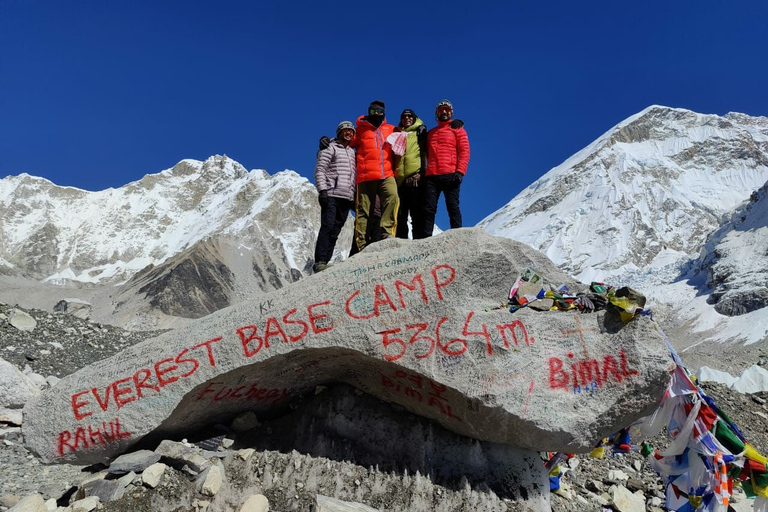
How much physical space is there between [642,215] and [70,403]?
175783mm

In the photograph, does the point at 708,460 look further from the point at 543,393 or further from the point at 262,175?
the point at 262,175

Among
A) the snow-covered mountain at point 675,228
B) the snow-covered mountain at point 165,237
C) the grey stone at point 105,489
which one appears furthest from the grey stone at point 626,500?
the snow-covered mountain at point 675,228

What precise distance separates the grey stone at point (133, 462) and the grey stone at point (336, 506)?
1.99 metres

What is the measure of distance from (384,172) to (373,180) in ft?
0.73

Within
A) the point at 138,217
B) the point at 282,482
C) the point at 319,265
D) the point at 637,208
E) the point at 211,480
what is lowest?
the point at 282,482

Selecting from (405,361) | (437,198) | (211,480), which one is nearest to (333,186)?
(437,198)

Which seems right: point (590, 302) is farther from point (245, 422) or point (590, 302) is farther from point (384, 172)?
point (245, 422)

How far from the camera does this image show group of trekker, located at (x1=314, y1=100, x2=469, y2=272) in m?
8.16

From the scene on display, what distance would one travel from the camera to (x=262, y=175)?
14288 cm

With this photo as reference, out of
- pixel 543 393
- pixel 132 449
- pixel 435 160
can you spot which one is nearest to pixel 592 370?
pixel 543 393

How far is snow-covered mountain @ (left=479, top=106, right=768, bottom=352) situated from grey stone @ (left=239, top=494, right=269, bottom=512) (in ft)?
247

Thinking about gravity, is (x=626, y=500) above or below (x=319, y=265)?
below

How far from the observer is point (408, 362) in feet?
18.2

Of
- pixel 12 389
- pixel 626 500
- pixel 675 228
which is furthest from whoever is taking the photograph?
pixel 675 228
